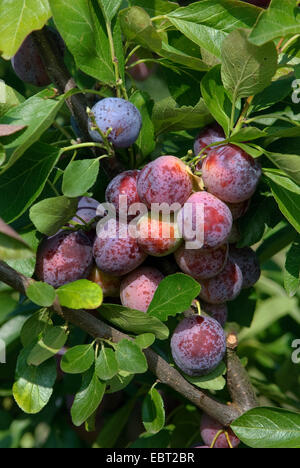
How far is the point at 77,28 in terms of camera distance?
2.68 ft

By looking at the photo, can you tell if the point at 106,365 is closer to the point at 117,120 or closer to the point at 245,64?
the point at 117,120

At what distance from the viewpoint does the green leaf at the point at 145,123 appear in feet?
3.03

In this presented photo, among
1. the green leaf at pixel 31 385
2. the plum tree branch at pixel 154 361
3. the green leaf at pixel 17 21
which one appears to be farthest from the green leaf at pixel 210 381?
the green leaf at pixel 17 21

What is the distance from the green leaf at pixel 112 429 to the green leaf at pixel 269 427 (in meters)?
0.51

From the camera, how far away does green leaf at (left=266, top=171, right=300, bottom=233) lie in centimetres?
82

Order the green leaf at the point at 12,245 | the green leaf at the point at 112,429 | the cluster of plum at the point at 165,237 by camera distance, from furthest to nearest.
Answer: the green leaf at the point at 112,429 → the cluster of plum at the point at 165,237 → the green leaf at the point at 12,245

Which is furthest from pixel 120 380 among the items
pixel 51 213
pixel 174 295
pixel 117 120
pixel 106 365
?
pixel 117 120

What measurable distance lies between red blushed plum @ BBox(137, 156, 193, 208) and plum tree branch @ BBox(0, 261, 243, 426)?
7.6 inches

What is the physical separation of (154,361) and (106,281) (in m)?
0.15

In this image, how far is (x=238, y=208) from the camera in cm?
91

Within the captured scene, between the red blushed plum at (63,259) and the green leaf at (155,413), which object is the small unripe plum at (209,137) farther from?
the green leaf at (155,413)

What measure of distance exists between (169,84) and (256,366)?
33.6 inches
